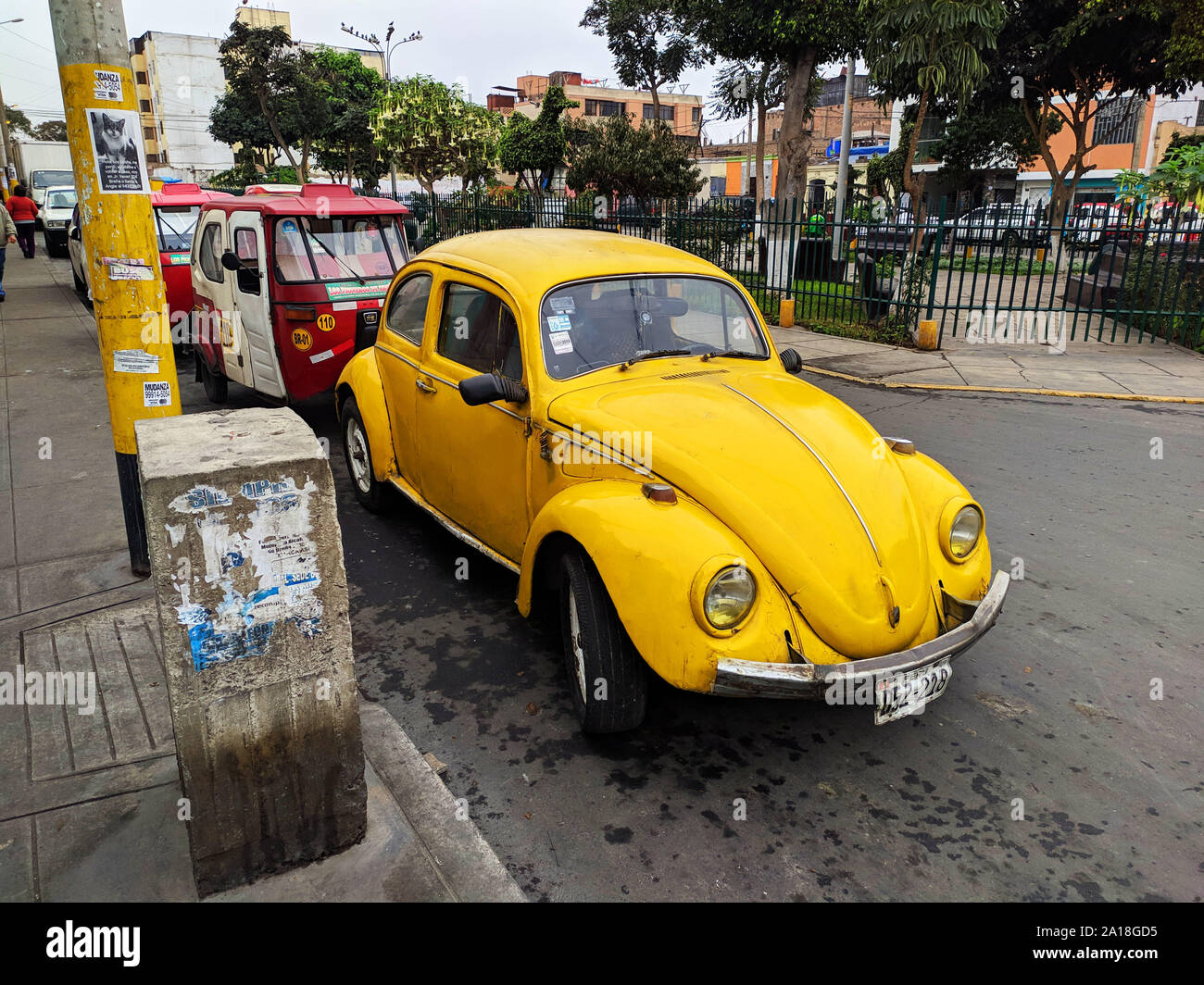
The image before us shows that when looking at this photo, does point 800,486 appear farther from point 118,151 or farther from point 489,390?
point 118,151

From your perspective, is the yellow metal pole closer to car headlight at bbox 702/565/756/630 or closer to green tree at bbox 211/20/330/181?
car headlight at bbox 702/565/756/630

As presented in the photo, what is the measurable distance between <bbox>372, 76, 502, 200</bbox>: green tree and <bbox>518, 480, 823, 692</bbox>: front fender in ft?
76.8

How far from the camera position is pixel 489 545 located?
447cm

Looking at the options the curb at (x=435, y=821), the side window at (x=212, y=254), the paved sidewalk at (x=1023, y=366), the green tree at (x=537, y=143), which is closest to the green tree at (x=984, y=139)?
the green tree at (x=537, y=143)

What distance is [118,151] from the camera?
13.8 ft

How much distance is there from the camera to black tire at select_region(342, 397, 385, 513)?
5.77 meters

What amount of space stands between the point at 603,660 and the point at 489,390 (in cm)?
139

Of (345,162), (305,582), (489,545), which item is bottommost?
(489,545)

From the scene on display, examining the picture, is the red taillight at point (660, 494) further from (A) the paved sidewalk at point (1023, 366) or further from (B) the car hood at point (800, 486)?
(A) the paved sidewalk at point (1023, 366)

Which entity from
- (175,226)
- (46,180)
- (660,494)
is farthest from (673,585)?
(46,180)

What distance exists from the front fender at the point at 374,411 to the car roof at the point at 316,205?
265 cm
